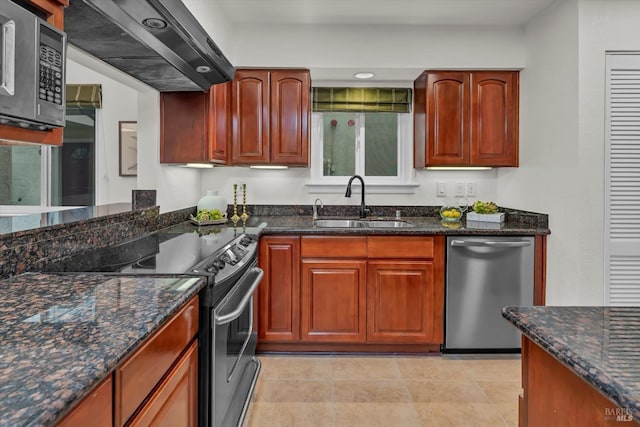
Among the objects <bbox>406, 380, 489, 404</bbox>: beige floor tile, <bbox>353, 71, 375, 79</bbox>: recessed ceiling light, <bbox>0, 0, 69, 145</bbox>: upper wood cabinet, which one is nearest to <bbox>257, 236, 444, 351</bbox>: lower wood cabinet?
<bbox>406, 380, 489, 404</bbox>: beige floor tile

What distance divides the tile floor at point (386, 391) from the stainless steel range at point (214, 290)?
0.26 m

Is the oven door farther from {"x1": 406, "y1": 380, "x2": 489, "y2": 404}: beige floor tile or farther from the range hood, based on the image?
the range hood

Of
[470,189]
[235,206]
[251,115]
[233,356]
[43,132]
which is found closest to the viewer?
[43,132]

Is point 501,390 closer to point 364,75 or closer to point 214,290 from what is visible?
point 214,290

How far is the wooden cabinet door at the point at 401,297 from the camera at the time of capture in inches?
112

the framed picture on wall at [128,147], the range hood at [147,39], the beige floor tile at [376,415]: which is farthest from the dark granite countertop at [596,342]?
the framed picture on wall at [128,147]

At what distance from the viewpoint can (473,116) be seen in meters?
3.19

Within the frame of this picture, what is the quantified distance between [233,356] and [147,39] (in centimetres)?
136

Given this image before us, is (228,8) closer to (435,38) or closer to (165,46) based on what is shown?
(165,46)

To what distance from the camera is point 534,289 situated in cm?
282

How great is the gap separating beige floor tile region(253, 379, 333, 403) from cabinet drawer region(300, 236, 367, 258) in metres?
0.82

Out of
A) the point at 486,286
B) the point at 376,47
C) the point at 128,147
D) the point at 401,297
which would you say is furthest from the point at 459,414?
the point at 128,147

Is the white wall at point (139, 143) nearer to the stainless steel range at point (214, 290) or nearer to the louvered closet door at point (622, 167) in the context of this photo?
the stainless steel range at point (214, 290)

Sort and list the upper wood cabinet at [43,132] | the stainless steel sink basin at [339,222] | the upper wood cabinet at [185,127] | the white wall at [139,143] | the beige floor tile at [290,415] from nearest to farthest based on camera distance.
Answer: the upper wood cabinet at [43,132] → the beige floor tile at [290,415] → the white wall at [139,143] → the upper wood cabinet at [185,127] → the stainless steel sink basin at [339,222]
